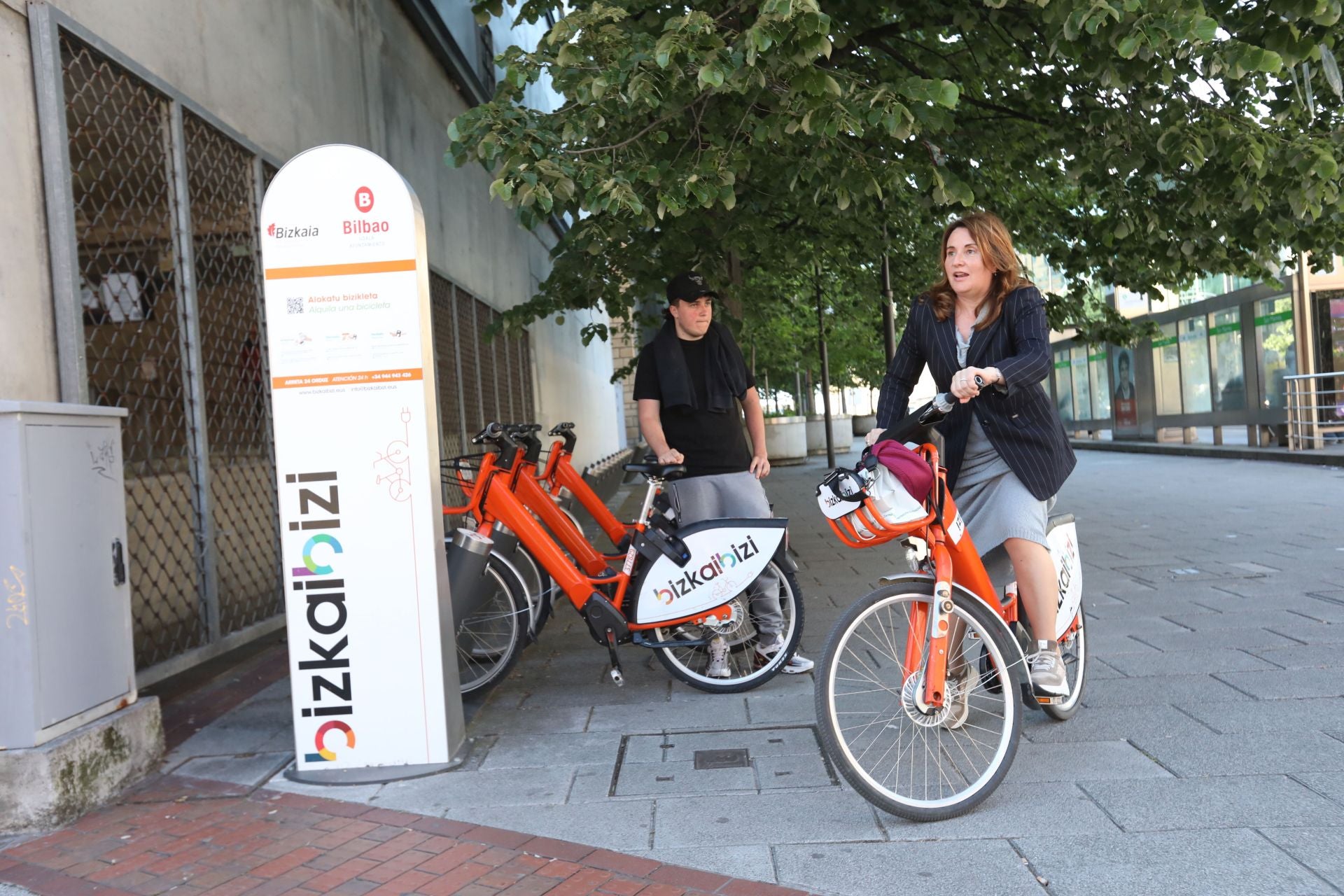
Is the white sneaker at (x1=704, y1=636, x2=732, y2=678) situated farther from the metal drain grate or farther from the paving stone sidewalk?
the metal drain grate

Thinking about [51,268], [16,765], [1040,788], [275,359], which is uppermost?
[51,268]

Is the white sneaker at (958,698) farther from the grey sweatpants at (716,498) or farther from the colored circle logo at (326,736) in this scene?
the colored circle logo at (326,736)

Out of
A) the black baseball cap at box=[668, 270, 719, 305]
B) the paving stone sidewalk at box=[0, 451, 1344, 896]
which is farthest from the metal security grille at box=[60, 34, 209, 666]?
the black baseball cap at box=[668, 270, 719, 305]

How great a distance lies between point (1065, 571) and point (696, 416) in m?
1.93

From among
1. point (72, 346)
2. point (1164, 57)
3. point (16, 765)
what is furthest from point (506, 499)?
point (1164, 57)

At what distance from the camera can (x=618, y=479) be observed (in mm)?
21484

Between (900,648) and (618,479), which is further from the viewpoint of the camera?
(618,479)

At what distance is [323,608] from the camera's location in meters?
4.21

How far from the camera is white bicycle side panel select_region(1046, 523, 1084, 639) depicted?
4.16 meters

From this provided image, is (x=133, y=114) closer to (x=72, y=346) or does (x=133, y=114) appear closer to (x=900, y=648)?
(x=72, y=346)

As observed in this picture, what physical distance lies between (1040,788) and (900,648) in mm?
645

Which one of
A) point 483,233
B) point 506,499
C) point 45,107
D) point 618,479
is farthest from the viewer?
point 618,479

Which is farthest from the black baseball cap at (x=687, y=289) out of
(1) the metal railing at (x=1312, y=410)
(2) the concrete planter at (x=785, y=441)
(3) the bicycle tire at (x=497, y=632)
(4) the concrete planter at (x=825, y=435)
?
(4) the concrete planter at (x=825, y=435)

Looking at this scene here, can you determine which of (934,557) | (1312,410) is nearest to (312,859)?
(934,557)
